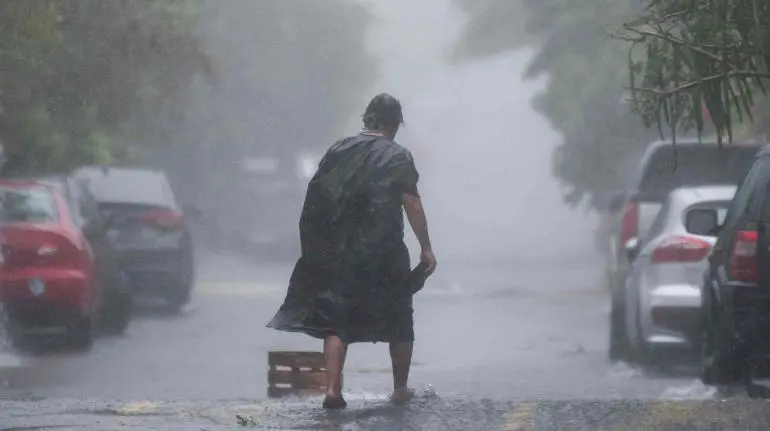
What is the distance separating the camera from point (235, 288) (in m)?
28.0

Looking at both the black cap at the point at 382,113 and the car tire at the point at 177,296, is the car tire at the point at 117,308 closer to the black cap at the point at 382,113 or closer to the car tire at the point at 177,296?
the car tire at the point at 177,296

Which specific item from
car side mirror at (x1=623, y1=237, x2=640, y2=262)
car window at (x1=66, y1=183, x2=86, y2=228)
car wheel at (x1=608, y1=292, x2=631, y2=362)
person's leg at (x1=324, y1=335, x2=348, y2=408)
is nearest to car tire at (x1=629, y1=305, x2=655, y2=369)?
car side mirror at (x1=623, y1=237, x2=640, y2=262)

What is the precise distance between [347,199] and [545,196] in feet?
158

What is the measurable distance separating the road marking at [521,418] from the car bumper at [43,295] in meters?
7.57

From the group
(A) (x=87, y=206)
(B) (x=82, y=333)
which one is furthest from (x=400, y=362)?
(A) (x=87, y=206)

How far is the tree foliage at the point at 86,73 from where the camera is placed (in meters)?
22.7

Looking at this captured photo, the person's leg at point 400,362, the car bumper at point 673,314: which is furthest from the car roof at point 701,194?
the person's leg at point 400,362

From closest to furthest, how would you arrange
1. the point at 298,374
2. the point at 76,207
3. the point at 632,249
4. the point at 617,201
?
the point at 298,374, the point at 632,249, the point at 76,207, the point at 617,201

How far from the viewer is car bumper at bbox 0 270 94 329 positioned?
16422 mm

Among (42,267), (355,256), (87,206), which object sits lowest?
(355,256)

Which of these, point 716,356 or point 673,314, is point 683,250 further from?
point 716,356

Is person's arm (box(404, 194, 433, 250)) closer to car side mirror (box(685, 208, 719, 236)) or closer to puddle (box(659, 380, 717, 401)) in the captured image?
car side mirror (box(685, 208, 719, 236))

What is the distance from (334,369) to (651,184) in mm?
9367

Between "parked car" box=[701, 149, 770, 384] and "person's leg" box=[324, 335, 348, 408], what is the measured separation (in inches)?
93.5
